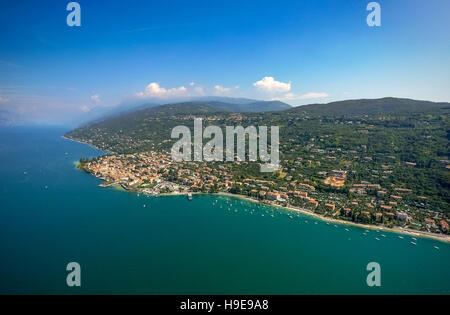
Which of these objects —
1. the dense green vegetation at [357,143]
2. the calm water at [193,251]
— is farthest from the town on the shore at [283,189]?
the calm water at [193,251]

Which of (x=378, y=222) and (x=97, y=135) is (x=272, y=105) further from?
(x=378, y=222)

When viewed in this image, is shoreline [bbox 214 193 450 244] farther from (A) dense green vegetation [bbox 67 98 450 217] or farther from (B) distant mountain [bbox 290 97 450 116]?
(B) distant mountain [bbox 290 97 450 116]

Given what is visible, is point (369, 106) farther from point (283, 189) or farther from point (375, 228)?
point (375, 228)

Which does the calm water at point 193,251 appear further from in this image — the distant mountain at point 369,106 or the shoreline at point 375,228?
the distant mountain at point 369,106

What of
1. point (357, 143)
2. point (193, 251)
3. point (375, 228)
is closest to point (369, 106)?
point (357, 143)

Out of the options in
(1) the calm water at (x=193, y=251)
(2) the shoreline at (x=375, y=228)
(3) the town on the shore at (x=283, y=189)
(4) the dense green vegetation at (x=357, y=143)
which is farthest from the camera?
(4) the dense green vegetation at (x=357, y=143)

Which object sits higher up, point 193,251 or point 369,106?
point 369,106
